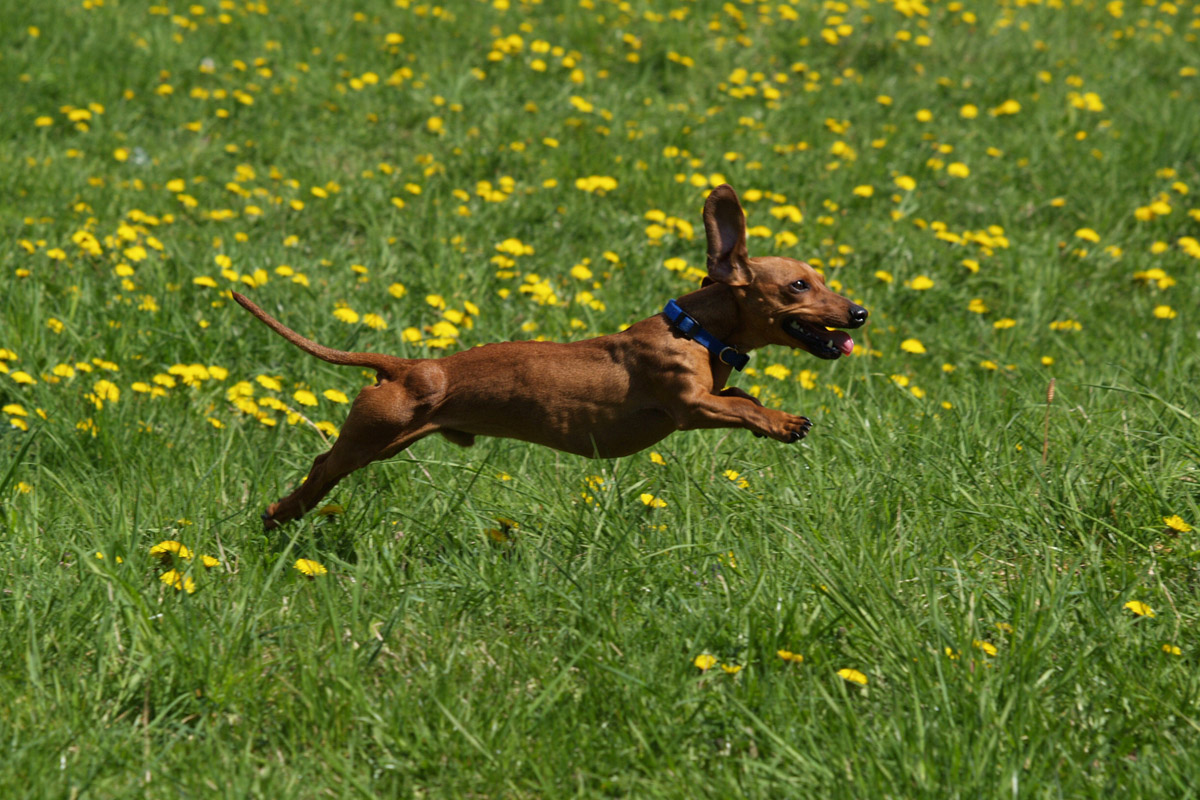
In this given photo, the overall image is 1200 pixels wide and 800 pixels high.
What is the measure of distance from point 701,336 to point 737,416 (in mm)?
318

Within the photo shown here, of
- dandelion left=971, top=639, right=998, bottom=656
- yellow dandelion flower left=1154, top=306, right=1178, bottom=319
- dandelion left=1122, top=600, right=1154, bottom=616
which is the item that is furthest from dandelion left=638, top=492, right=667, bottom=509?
yellow dandelion flower left=1154, top=306, right=1178, bottom=319

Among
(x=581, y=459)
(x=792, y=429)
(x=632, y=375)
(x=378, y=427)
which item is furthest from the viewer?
(x=581, y=459)

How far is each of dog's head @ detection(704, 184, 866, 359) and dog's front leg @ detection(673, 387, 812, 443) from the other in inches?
8.2

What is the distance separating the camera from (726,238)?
3160 mm

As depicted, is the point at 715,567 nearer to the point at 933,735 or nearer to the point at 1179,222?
the point at 933,735

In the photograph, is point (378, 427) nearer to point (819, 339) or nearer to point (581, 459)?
point (581, 459)

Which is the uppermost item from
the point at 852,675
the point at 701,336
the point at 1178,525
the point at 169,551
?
the point at 701,336

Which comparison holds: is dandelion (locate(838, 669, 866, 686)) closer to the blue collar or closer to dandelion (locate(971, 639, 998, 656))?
dandelion (locate(971, 639, 998, 656))

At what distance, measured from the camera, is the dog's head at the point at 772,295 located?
303 centimetres

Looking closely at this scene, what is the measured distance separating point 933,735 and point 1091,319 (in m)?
3.93

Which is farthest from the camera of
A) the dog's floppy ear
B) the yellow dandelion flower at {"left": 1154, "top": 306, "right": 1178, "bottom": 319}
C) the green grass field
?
the yellow dandelion flower at {"left": 1154, "top": 306, "right": 1178, "bottom": 319}

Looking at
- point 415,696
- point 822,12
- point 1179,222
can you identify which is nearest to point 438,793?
point 415,696

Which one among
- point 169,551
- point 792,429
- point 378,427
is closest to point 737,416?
point 792,429

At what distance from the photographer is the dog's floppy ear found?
312 cm
